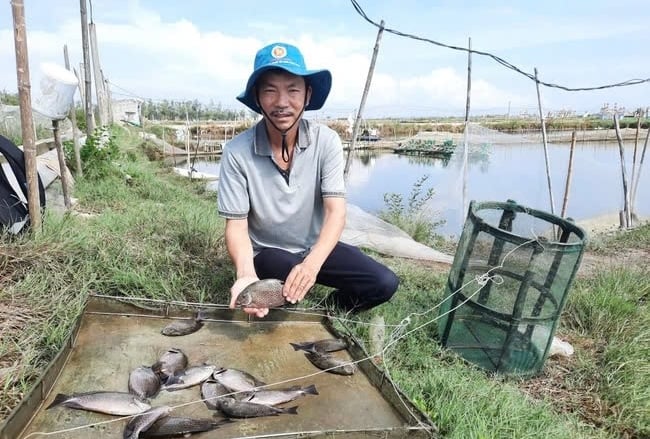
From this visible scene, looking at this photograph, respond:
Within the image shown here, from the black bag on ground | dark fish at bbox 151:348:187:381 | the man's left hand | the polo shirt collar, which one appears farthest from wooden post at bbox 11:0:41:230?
the man's left hand

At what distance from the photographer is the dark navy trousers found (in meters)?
2.71

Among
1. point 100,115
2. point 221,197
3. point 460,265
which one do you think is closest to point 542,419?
point 460,265

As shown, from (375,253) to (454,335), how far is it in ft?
8.89

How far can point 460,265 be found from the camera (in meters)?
2.91

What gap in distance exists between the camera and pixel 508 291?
2738 millimetres

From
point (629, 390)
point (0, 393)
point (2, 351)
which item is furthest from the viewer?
point (629, 390)

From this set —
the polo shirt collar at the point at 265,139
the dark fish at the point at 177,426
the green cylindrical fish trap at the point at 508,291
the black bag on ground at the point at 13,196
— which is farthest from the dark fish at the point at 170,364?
the black bag on ground at the point at 13,196

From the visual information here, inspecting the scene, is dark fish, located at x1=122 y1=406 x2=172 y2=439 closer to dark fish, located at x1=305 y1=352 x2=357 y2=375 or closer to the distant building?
dark fish, located at x1=305 y1=352 x2=357 y2=375

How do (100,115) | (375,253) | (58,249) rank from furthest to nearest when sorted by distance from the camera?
(100,115)
(375,253)
(58,249)

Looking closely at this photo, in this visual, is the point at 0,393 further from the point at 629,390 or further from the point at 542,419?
the point at 629,390

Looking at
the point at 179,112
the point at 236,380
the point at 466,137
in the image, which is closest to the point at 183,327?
the point at 236,380

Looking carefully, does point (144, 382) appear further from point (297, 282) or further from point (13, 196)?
point (13, 196)

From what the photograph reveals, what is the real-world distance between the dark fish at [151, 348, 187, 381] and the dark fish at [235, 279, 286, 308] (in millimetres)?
383

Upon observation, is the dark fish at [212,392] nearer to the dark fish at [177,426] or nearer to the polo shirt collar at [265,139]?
the dark fish at [177,426]
